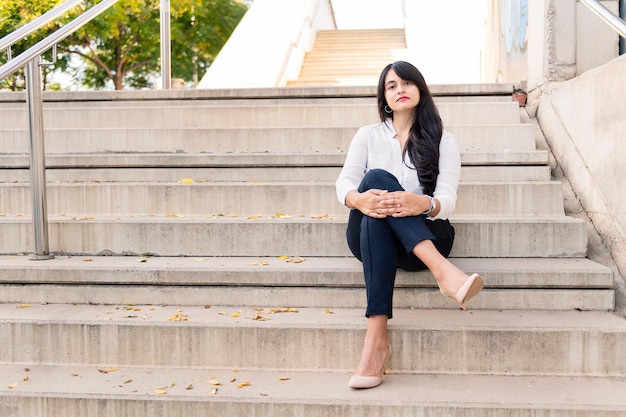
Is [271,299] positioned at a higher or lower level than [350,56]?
lower

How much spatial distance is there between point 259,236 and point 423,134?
920 mm

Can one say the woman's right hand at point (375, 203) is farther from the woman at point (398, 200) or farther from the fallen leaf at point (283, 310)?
the fallen leaf at point (283, 310)

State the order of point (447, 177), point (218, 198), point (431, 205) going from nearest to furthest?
point (431, 205) < point (447, 177) < point (218, 198)

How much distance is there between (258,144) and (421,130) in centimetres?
147

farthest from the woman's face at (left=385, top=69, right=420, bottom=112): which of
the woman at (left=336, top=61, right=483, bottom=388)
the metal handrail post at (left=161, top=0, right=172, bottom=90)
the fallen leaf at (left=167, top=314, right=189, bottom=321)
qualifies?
the metal handrail post at (left=161, top=0, right=172, bottom=90)

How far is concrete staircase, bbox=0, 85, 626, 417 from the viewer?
2.12 meters

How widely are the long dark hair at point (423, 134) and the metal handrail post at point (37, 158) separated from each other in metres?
1.60

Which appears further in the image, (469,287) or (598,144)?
(598,144)

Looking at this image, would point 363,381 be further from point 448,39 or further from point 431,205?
point 448,39

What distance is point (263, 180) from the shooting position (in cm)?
352

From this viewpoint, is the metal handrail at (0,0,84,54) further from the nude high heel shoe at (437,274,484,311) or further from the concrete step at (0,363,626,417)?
the nude high heel shoe at (437,274,484,311)

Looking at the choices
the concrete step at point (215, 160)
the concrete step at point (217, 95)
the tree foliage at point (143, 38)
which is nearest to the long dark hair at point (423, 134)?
the concrete step at point (215, 160)

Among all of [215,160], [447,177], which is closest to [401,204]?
[447,177]

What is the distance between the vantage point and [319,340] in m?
2.34
